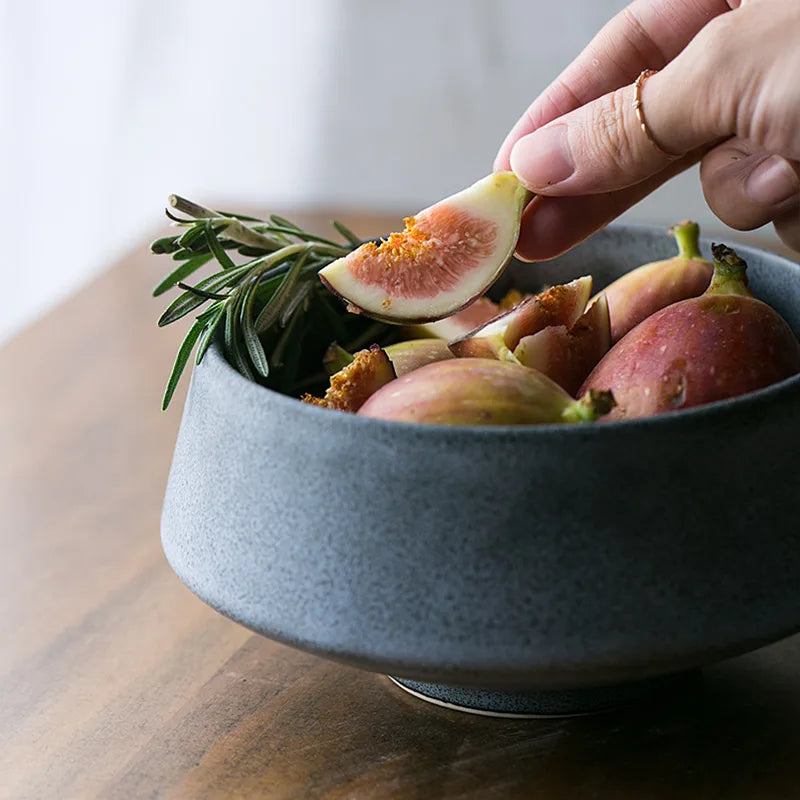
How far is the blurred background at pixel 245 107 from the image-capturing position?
246cm

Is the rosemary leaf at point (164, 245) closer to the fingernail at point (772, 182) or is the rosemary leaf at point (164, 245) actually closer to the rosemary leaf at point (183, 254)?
the rosemary leaf at point (183, 254)

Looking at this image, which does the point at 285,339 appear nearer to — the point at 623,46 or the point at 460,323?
the point at 460,323

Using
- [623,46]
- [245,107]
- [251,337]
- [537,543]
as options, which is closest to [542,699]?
[537,543]

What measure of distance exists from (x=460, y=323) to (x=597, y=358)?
16 centimetres

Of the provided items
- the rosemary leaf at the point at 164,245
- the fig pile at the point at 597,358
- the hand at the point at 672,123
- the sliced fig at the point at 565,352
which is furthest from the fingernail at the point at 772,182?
the rosemary leaf at the point at 164,245

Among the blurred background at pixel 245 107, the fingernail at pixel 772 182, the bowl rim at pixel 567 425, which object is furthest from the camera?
the blurred background at pixel 245 107

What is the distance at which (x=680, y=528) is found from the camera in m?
0.54

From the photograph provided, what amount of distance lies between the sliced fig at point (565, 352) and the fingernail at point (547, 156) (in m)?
0.10

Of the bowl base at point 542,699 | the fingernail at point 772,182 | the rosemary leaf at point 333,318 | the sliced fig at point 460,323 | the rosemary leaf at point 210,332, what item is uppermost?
the rosemary leaf at point 210,332

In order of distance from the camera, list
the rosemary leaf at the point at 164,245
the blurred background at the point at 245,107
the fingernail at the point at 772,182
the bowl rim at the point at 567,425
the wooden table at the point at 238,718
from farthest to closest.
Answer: the blurred background at the point at 245,107
the fingernail at the point at 772,182
the rosemary leaf at the point at 164,245
the wooden table at the point at 238,718
the bowl rim at the point at 567,425

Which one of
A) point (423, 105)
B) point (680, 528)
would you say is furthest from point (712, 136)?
point (423, 105)

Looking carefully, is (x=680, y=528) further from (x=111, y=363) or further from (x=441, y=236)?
(x=111, y=363)

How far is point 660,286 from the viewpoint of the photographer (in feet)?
2.52

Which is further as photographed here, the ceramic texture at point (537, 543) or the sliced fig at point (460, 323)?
the sliced fig at point (460, 323)
